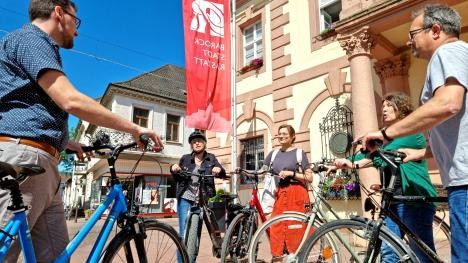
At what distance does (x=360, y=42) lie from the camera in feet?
21.8

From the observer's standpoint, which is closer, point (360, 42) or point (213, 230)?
point (213, 230)

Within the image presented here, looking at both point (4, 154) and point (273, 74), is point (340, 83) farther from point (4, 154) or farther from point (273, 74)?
point (4, 154)

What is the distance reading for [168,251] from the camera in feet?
8.59

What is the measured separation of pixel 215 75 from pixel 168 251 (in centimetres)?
710

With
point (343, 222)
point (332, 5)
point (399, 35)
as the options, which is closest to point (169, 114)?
point (332, 5)

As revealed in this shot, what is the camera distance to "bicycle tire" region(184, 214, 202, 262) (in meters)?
3.67

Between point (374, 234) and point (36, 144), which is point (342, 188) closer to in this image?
point (374, 234)

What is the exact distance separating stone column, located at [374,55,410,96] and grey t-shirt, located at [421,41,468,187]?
5863 millimetres

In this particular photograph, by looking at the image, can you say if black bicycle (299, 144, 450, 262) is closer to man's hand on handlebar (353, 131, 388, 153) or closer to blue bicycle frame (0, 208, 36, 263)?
man's hand on handlebar (353, 131, 388, 153)

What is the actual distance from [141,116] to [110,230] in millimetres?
22903

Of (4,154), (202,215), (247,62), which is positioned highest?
(247,62)

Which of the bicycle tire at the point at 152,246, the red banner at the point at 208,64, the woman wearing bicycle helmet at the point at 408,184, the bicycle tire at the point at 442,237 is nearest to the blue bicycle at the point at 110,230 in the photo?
the bicycle tire at the point at 152,246

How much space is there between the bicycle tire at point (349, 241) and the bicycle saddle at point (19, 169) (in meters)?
1.89

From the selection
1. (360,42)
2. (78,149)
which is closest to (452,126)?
(78,149)
